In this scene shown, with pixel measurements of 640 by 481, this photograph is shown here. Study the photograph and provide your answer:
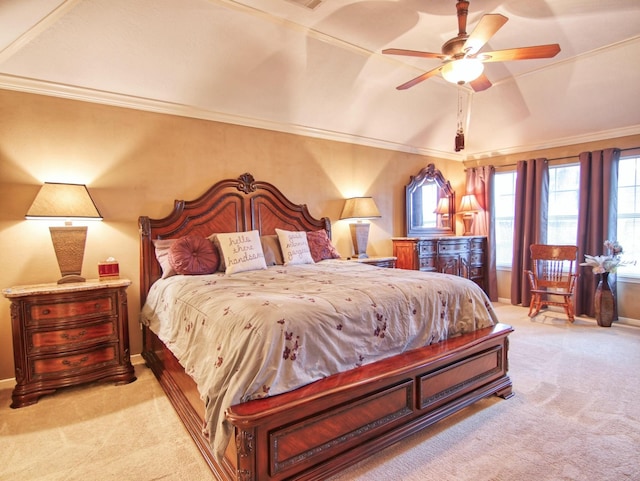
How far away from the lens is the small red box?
3055 millimetres

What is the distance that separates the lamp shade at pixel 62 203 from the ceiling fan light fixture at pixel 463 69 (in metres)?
2.96

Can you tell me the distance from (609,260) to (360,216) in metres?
2.98

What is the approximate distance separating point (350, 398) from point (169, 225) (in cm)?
256

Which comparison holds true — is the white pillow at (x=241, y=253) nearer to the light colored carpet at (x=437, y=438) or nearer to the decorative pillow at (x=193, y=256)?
the decorative pillow at (x=193, y=256)

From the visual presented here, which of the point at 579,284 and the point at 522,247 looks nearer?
the point at 579,284

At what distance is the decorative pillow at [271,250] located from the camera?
3668mm

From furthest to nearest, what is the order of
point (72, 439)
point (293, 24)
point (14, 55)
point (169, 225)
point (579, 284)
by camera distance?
point (579, 284) → point (169, 225) → point (293, 24) → point (14, 55) → point (72, 439)

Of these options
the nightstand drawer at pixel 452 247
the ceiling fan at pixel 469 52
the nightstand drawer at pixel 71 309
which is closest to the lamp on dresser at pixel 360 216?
the nightstand drawer at pixel 452 247

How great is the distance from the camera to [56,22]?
2594 mm

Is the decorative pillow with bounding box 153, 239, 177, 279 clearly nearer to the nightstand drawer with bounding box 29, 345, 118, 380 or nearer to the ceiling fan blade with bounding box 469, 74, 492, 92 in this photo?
the nightstand drawer with bounding box 29, 345, 118, 380

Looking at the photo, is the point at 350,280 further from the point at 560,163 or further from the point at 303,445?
the point at 560,163

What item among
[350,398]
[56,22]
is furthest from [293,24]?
[350,398]

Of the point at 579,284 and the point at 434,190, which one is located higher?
the point at 434,190

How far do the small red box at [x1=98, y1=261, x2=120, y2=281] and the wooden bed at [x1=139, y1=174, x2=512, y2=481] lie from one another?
62 centimetres
